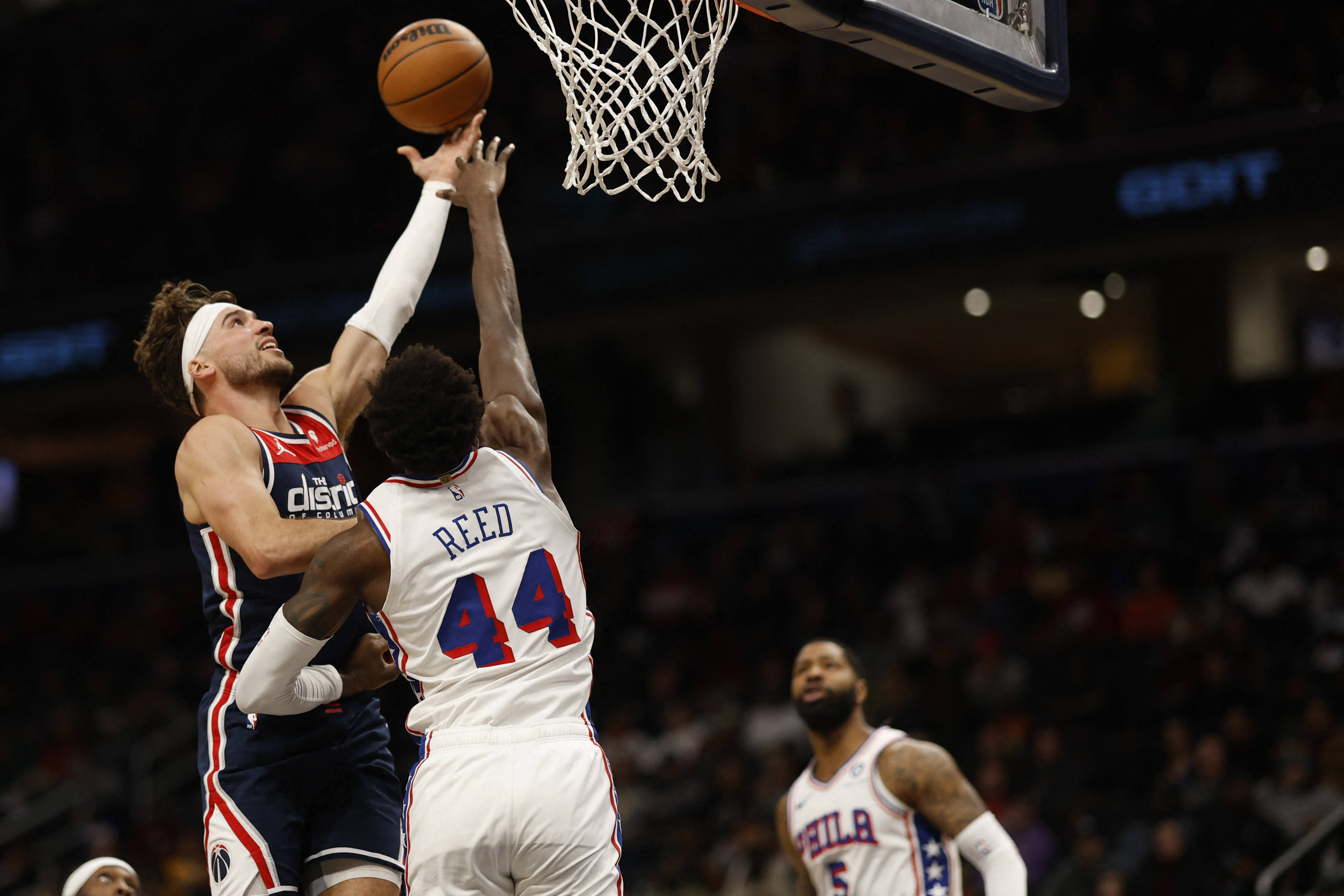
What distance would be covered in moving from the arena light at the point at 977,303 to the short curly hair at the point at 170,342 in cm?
1254

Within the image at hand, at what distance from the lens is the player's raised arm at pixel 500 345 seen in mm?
3656

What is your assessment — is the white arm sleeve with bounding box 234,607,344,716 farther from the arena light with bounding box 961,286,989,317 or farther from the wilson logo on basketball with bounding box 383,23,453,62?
the arena light with bounding box 961,286,989,317

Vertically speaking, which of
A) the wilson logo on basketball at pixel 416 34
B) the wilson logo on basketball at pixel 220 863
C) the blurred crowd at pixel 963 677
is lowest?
the blurred crowd at pixel 963 677

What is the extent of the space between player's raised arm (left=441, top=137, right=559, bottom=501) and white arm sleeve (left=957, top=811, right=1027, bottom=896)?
218 cm

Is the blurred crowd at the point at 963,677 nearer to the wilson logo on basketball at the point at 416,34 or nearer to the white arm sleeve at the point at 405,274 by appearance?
the white arm sleeve at the point at 405,274

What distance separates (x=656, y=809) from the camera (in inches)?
437

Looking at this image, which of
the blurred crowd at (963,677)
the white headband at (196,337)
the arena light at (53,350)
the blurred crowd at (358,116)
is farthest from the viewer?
the arena light at (53,350)

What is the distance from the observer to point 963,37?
169 inches

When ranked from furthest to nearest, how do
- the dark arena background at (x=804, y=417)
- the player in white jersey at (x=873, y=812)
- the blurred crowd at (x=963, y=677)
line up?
the dark arena background at (x=804, y=417) < the blurred crowd at (x=963, y=677) < the player in white jersey at (x=873, y=812)

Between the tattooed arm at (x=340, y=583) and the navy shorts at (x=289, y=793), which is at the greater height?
the tattooed arm at (x=340, y=583)

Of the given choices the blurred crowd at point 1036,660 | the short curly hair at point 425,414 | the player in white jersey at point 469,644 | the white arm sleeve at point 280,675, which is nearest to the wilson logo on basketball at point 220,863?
the white arm sleeve at point 280,675

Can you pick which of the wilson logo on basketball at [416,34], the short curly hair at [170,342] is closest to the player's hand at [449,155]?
the wilson logo on basketball at [416,34]

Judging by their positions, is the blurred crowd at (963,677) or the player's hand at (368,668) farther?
the blurred crowd at (963,677)

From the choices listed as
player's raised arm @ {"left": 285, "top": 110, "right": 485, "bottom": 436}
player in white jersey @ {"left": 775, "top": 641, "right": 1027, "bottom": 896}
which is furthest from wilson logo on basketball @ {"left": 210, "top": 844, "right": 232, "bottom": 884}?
player in white jersey @ {"left": 775, "top": 641, "right": 1027, "bottom": 896}
